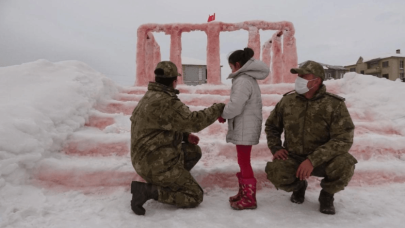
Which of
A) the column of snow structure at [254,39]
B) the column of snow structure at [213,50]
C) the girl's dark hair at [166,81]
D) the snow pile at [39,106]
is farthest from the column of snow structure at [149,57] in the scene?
the girl's dark hair at [166,81]

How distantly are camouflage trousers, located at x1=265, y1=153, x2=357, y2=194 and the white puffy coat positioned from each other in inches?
13.6

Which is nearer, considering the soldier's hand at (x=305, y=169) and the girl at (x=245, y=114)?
the soldier's hand at (x=305, y=169)

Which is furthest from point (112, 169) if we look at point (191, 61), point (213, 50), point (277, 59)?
point (191, 61)

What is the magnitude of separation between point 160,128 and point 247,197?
108 cm

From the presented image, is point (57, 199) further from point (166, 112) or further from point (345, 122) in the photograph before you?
point (345, 122)

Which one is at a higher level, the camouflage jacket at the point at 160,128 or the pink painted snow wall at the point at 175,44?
the pink painted snow wall at the point at 175,44

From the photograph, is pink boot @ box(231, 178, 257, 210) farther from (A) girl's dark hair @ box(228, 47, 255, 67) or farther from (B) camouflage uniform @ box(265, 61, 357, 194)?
(A) girl's dark hair @ box(228, 47, 255, 67)

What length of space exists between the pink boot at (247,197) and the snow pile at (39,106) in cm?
236

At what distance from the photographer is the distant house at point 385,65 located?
2778 centimetres

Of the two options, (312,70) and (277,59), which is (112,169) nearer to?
(312,70)

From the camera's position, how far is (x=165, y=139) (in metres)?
2.46

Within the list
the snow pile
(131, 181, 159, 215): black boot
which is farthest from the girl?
the snow pile

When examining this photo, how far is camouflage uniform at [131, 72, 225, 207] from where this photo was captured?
2.39 metres

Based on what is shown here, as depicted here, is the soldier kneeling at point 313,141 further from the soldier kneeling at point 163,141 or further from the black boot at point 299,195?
the soldier kneeling at point 163,141
